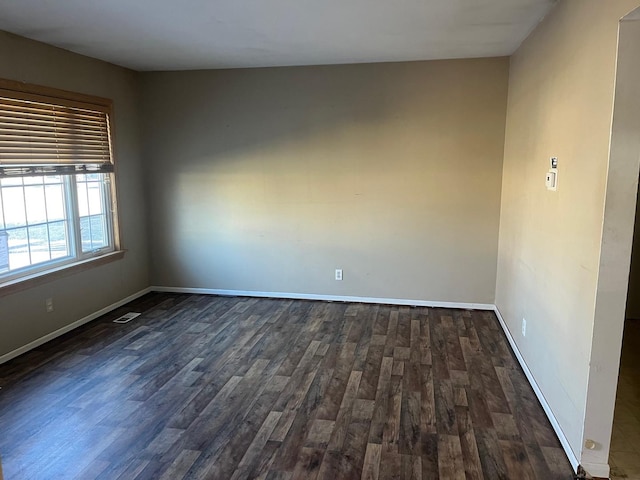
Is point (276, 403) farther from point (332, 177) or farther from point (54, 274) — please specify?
point (332, 177)

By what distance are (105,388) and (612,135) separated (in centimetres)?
334

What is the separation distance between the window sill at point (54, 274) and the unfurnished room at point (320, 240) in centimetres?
2

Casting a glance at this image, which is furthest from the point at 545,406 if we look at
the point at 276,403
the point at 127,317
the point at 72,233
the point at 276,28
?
the point at 72,233

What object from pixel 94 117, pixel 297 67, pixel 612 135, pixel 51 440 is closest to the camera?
pixel 612 135

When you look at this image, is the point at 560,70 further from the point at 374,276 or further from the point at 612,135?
the point at 374,276

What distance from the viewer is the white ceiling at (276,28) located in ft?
9.59

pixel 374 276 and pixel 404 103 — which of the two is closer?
pixel 404 103

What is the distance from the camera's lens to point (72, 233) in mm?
4332

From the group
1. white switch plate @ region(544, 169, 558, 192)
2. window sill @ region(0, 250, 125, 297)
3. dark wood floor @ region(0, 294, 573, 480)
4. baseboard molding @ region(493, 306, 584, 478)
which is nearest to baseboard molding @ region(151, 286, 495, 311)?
dark wood floor @ region(0, 294, 573, 480)

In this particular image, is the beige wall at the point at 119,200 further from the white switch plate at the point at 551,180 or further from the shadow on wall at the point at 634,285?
the shadow on wall at the point at 634,285

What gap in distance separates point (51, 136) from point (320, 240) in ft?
8.82

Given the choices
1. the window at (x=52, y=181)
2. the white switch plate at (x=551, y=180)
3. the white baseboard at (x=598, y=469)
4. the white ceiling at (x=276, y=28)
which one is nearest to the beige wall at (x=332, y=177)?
the white ceiling at (x=276, y=28)

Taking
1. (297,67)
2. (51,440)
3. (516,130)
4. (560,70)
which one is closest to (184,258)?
(297,67)

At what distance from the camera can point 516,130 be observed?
3.99m
